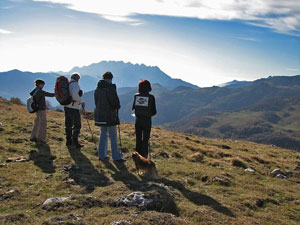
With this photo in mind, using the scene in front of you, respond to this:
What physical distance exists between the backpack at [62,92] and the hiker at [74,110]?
19cm

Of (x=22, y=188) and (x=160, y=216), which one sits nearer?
(x=160, y=216)

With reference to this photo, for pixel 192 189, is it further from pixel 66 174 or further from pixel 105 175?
pixel 66 174

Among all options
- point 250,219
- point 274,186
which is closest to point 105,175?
point 250,219

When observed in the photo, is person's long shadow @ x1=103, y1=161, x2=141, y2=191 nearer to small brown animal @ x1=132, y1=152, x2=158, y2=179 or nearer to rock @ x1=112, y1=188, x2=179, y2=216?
small brown animal @ x1=132, y1=152, x2=158, y2=179

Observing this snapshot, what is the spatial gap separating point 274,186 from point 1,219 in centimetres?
1048

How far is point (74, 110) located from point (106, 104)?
2.50 m

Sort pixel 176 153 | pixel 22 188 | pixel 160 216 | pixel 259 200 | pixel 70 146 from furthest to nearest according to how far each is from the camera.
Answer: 1. pixel 176 153
2. pixel 70 146
3. pixel 259 200
4. pixel 22 188
5. pixel 160 216

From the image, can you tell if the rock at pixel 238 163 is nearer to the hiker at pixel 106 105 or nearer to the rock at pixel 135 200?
the hiker at pixel 106 105

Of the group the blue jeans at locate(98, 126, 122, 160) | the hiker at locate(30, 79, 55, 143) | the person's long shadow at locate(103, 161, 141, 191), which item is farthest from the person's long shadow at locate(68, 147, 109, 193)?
the hiker at locate(30, 79, 55, 143)

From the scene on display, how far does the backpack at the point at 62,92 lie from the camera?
40.8ft

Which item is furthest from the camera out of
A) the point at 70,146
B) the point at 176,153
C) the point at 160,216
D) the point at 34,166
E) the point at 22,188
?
the point at 176,153

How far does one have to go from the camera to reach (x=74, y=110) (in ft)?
42.7

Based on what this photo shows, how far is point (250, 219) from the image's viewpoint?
728 centimetres

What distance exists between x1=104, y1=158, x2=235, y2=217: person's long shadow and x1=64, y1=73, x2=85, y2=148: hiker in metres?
3.13
